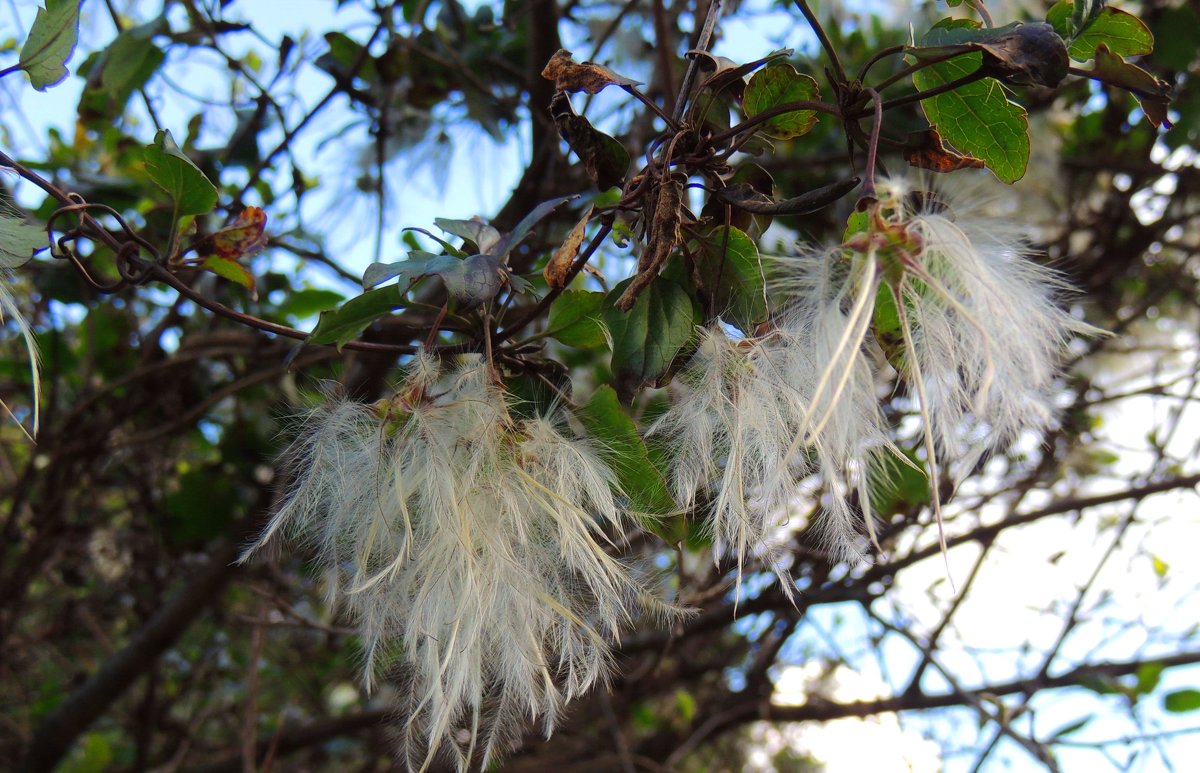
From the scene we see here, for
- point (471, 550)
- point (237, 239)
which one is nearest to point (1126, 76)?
point (471, 550)

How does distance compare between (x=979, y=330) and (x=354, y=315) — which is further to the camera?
(x=354, y=315)

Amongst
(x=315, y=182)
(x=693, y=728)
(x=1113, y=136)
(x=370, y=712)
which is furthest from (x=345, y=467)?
(x=1113, y=136)

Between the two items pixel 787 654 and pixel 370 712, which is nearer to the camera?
pixel 370 712

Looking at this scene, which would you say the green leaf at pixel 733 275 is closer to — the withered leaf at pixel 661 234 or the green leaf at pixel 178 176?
the withered leaf at pixel 661 234

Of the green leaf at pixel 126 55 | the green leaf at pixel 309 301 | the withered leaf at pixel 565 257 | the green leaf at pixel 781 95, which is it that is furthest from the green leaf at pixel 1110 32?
the green leaf at pixel 309 301

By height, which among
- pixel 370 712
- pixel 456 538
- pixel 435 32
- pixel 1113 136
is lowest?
pixel 456 538

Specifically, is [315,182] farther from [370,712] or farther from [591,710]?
[591,710]

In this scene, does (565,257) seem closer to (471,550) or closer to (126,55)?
(471,550)
